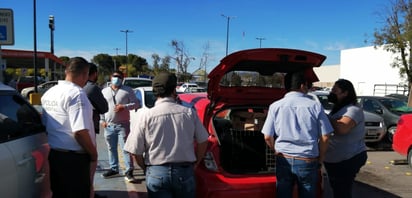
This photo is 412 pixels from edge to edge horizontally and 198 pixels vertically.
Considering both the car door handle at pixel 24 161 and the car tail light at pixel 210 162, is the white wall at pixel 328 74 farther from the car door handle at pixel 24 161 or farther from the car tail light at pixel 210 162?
the car door handle at pixel 24 161

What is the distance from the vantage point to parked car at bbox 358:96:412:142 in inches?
436

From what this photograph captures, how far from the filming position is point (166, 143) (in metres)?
2.99

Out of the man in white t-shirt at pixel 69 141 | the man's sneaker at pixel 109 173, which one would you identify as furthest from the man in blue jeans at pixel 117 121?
the man in white t-shirt at pixel 69 141

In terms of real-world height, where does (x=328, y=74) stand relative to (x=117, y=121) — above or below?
above

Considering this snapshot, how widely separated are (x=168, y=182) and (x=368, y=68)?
39762 mm

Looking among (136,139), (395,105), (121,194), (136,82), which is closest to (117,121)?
(121,194)

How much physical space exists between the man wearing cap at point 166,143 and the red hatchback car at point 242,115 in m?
0.72

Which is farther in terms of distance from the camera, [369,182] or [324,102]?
[324,102]

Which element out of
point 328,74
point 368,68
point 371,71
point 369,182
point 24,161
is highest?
point 368,68

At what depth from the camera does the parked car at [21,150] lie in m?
3.04

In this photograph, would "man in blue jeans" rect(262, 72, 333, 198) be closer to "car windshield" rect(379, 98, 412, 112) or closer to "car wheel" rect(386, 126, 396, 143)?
"car wheel" rect(386, 126, 396, 143)

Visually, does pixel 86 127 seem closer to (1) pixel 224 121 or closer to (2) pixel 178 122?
(2) pixel 178 122

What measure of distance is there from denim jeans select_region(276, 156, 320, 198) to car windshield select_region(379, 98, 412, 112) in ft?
29.6

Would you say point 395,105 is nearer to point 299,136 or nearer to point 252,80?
point 252,80
